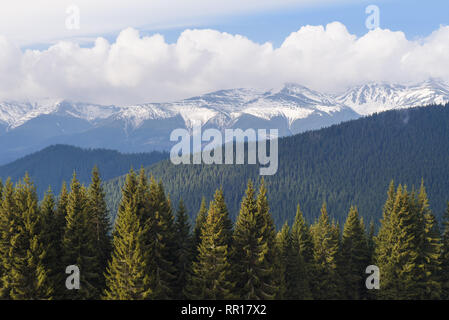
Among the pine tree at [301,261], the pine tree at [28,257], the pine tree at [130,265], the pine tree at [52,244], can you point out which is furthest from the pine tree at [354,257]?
the pine tree at [28,257]

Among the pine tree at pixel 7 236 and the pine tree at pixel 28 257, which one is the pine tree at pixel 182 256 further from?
the pine tree at pixel 7 236

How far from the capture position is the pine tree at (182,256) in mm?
50812

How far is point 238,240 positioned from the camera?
49750 mm

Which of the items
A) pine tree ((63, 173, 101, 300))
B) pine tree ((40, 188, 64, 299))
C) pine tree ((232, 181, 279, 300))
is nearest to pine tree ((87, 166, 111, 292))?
pine tree ((63, 173, 101, 300))

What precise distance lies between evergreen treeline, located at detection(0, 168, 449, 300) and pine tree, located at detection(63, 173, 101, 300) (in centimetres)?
9

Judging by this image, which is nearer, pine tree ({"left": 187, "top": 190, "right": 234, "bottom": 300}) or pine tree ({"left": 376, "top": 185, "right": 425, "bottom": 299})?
pine tree ({"left": 187, "top": 190, "right": 234, "bottom": 300})

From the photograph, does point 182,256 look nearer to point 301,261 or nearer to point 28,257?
point 28,257

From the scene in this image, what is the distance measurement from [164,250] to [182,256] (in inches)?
135

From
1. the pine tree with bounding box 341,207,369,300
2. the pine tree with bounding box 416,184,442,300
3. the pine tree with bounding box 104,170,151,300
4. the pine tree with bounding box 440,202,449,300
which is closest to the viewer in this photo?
the pine tree with bounding box 104,170,151,300

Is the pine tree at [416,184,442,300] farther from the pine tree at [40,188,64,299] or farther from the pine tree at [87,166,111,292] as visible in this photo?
the pine tree at [40,188,64,299]

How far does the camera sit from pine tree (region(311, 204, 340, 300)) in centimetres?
6569
